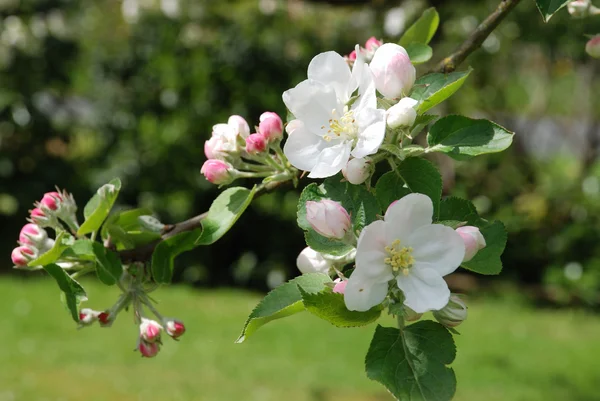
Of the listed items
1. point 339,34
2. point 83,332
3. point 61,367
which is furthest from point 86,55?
point 61,367

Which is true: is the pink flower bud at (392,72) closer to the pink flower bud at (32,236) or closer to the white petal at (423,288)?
the white petal at (423,288)

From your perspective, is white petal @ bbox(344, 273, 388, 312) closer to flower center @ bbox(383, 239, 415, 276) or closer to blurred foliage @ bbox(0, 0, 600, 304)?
flower center @ bbox(383, 239, 415, 276)

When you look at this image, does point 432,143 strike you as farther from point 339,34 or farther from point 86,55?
point 86,55

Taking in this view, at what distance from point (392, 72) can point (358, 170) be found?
0.12 meters

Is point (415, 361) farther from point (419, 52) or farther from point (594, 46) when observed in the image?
point (594, 46)

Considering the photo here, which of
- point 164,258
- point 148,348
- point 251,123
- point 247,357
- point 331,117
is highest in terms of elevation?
point 331,117

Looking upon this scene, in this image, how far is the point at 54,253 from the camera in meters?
1.05

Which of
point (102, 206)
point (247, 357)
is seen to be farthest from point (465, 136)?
point (247, 357)

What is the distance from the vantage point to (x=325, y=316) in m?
0.82

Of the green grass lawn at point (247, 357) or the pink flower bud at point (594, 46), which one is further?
the green grass lawn at point (247, 357)

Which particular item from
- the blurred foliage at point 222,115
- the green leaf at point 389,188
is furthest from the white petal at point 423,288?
the blurred foliage at point 222,115

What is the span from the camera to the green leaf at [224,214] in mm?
1051

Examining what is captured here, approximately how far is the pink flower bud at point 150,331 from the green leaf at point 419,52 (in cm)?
56

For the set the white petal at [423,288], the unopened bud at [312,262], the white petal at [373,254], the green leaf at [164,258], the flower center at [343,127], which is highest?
the flower center at [343,127]
